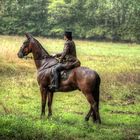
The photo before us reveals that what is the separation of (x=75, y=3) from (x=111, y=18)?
27.0 ft

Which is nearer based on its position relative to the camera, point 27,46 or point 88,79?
point 88,79

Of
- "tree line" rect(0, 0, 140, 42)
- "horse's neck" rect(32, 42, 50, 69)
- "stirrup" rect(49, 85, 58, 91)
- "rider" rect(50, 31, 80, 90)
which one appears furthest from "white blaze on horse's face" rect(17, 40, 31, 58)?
"tree line" rect(0, 0, 140, 42)

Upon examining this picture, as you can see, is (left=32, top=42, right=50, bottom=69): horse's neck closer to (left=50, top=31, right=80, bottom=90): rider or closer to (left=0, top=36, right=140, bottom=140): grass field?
(left=50, top=31, right=80, bottom=90): rider

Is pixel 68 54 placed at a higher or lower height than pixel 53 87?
higher

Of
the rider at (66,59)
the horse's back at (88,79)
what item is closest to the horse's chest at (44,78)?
the rider at (66,59)

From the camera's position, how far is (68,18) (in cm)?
8062

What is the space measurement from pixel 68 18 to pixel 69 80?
66583 millimetres

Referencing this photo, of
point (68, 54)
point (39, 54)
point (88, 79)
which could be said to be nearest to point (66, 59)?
point (68, 54)

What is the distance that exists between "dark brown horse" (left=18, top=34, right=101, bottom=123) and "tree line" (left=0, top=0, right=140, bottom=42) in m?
56.2

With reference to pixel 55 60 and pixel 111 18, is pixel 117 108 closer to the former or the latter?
pixel 55 60

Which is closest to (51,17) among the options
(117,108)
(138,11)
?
(138,11)

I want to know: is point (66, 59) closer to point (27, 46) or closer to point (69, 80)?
point (69, 80)

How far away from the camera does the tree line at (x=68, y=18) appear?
75.0 m

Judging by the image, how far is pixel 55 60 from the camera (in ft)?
51.4
